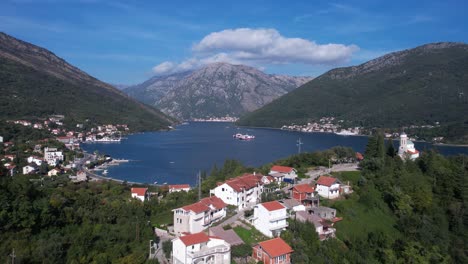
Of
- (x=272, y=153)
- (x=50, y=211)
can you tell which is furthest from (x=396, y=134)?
(x=50, y=211)

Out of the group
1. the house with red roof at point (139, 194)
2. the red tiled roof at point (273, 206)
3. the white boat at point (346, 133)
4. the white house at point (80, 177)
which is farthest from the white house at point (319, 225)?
the white boat at point (346, 133)

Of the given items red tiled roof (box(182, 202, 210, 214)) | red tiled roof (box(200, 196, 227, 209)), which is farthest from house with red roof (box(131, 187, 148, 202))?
red tiled roof (box(182, 202, 210, 214))

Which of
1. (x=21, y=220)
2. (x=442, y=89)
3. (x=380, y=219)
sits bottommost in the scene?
(x=380, y=219)

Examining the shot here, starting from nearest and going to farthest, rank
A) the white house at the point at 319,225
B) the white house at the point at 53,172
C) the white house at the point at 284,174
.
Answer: the white house at the point at 319,225 < the white house at the point at 284,174 < the white house at the point at 53,172

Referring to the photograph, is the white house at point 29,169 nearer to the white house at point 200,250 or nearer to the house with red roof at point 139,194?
the house with red roof at point 139,194

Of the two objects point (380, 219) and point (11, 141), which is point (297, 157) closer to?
point (380, 219)

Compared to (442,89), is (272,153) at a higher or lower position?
lower
